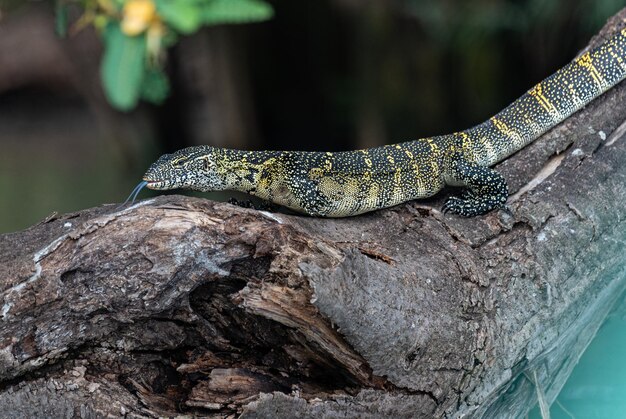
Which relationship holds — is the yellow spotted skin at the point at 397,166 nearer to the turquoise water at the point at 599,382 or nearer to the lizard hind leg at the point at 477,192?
the lizard hind leg at the point at 477,192

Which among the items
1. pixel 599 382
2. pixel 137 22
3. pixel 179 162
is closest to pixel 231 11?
pixel 137 22

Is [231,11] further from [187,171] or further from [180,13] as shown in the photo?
[187,171]

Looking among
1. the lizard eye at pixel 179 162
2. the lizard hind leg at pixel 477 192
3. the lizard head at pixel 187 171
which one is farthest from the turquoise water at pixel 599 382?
the lizard eye at pixel 179 162

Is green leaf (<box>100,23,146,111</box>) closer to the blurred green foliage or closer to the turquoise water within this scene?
→ the blurred green foliage

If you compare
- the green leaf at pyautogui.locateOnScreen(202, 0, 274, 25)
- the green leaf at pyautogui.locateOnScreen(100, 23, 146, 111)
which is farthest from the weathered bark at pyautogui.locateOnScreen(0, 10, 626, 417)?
the green leaf at pyautogui.locateOnScreen(202, 0, 274, 25)

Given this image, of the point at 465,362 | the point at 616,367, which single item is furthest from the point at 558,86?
the point at 465,362

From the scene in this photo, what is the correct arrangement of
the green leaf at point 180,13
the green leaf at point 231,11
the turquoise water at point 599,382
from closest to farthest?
the turquoise water at point 599,382 → the green leaf at point 180,13 → the green leaf at point 231,11

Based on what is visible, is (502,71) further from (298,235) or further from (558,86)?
Result: (298,235)
